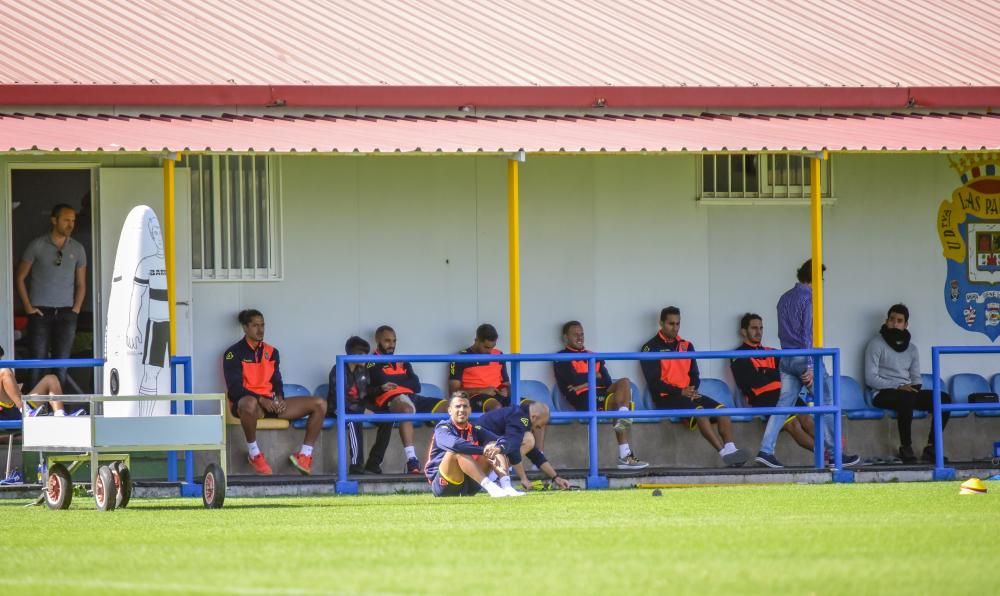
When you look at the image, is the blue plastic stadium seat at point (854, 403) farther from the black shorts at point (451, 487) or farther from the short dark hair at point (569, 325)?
the black shorts at point (451, 487)

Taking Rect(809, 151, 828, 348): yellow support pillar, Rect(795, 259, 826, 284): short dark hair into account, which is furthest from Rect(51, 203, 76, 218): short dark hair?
Rect(795, 259, 826, 284): short dark hair

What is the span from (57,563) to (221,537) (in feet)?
4.49

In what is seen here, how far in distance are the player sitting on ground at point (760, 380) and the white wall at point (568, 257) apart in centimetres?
29

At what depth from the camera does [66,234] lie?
1606cm

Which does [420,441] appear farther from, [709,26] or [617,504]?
[709,26]

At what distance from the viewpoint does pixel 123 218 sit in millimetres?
16156

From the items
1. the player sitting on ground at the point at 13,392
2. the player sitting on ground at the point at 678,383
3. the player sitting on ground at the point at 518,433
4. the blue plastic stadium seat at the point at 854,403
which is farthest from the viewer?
the blue plastic stadium seat at the point at 854,403

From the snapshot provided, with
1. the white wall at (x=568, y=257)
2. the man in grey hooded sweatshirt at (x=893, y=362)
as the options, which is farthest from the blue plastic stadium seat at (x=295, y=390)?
the man in grey hooded sweatshirt at (x=893, y=362)

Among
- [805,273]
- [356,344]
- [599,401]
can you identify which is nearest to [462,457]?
[356,344]

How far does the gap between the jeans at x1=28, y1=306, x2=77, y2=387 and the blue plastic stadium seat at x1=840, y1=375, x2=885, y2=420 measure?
285 inches

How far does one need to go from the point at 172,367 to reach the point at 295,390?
75.0 inches

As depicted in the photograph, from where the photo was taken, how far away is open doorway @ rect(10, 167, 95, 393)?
1625 cm

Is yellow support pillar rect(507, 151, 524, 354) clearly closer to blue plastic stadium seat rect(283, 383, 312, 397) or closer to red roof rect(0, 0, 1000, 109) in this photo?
red roof rect(0, 0, 1000, 109)

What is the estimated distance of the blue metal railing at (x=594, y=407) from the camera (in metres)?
15.1
